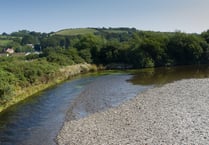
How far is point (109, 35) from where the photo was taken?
591 ft

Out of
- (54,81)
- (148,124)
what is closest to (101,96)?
(54,81)

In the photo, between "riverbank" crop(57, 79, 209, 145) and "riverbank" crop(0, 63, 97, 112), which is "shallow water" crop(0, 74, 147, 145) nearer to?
"riverbank" crop(0, 63, 97, 112)

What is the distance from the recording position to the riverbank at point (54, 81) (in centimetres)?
4571

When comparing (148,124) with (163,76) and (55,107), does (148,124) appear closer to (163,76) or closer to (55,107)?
(55,107)

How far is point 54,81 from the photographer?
6325 cm

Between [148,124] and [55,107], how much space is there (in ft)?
53.5

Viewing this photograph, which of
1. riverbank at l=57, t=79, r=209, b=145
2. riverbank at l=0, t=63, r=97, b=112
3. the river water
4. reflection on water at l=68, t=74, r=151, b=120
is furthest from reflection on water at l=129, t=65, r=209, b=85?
riverbank at l=57, t=79, r=209, b=145

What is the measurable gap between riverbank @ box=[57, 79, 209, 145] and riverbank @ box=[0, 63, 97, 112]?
15.0 meters

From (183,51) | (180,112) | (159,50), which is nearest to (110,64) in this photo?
(159,50)

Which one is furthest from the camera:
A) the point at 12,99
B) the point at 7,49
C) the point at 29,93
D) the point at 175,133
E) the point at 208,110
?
the point at 7,49

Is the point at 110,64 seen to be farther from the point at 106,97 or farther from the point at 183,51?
the point at 106,97

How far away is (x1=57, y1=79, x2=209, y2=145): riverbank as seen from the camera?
81.5 feet

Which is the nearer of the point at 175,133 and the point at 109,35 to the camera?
the point at 175,133

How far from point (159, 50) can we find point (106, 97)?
48620 mm
